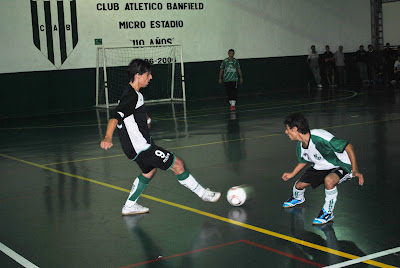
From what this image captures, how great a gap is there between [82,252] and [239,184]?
11.1 ft

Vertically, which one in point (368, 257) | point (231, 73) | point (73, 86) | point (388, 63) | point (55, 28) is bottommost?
point (368, 257)

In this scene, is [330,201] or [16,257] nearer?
[16,257]

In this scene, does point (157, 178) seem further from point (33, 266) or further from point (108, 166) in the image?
point (33, 266)

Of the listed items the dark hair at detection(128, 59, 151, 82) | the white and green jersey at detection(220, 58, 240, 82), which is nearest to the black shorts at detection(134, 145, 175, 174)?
the dark hair at detection(128, 59, 151, 82)

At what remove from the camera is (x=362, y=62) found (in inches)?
1271

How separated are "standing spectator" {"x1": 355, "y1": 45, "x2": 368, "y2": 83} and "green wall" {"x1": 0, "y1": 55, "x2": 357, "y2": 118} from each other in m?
4.43

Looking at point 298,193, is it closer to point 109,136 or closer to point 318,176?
point 318,176

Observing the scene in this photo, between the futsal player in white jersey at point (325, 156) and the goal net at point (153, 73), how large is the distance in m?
18.7

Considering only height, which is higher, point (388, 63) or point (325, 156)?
point (388, 63)

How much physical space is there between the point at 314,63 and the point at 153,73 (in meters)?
9.25

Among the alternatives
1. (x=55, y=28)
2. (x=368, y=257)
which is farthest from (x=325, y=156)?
(x=55, y=28)

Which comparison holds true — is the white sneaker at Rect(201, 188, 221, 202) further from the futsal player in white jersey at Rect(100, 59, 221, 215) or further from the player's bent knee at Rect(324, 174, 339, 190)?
the player's bent knee at Rect(324, 174, 339, 190)

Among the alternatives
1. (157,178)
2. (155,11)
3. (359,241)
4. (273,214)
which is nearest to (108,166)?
(157,178)

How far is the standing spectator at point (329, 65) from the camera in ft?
103
